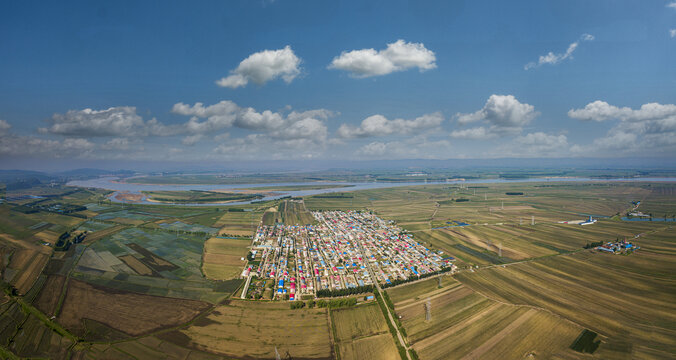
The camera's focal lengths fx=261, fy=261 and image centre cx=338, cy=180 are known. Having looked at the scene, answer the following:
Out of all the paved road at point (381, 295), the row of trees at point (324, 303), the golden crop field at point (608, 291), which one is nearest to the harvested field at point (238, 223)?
the paved road at point (381, 295)

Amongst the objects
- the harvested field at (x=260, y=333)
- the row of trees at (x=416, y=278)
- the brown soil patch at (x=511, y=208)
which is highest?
the brown soil patch at (x=511, y=208)

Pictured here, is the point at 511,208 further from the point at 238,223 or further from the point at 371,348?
the point at 238,223

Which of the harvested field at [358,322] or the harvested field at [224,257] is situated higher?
the harvested field at [224,257]

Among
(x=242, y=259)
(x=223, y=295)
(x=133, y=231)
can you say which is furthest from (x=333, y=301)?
(x=133, y=231)

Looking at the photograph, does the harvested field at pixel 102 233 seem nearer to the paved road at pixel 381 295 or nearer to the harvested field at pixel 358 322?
the paved road at pixel 381 295

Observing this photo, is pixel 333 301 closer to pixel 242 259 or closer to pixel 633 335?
pixel 242 259
